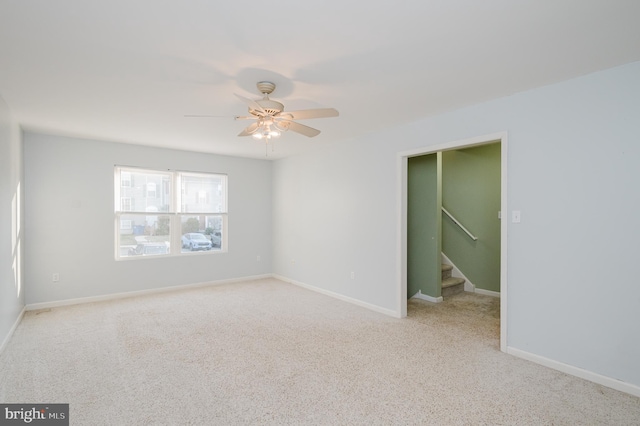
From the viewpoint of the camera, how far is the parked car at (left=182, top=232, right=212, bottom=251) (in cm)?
584

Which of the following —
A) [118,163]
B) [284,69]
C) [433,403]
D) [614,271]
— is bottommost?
[433,403]

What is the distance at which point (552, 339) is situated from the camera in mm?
2816

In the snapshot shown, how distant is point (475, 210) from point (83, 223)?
624 centimetres

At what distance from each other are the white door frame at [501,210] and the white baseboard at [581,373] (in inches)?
6.4

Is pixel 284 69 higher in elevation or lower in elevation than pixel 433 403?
higher

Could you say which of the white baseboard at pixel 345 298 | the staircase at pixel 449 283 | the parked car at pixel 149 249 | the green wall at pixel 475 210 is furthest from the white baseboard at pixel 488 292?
the parked car at pixel 149 249

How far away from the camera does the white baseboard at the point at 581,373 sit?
2.40 m

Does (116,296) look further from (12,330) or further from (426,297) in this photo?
(426,297)

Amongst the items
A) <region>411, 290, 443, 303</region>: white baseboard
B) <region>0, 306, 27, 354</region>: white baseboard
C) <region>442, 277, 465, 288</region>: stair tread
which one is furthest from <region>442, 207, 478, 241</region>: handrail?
<region>0, 306, 27, 354</region>: white baseboard

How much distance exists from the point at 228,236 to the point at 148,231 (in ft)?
4.52

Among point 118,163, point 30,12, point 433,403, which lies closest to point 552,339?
point 433,403

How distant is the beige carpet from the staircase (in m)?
0.84

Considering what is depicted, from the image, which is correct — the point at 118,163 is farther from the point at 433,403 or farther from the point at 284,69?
the point at 433,403

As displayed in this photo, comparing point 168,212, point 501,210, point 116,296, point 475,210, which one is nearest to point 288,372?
point 501,210
